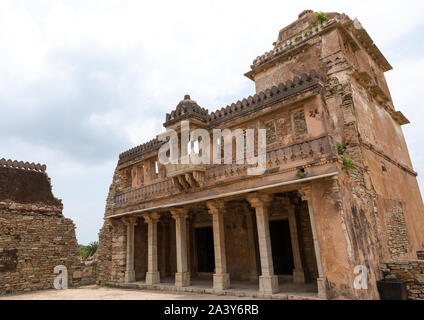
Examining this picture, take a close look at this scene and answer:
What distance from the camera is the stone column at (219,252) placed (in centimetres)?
963

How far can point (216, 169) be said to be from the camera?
10.3 metres

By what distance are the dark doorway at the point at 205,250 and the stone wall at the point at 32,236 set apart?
6.43 metres

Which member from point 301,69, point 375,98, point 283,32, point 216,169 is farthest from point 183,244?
point 283,32

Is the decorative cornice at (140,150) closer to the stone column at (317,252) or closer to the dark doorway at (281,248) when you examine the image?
the dark doorway at (281,248)

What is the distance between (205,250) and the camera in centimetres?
1398

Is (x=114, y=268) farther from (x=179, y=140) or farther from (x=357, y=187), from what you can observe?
(x=357, y=187)

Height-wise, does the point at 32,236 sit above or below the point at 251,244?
above

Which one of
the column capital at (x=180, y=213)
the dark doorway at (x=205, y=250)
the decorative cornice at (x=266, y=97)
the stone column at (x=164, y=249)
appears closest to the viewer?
the decorative cornice at (x=266, y=97)

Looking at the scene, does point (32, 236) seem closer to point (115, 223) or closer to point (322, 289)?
point (115, 223)

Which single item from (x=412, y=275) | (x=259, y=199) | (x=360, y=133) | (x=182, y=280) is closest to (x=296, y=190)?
(x=259, y=199)

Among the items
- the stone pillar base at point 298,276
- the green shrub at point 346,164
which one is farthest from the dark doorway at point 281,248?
the green shrub at point 346,164

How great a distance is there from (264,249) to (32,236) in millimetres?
11483

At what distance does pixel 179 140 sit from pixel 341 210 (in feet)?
21.3

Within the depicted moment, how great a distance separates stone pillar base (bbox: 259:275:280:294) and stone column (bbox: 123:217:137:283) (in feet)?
24.8
